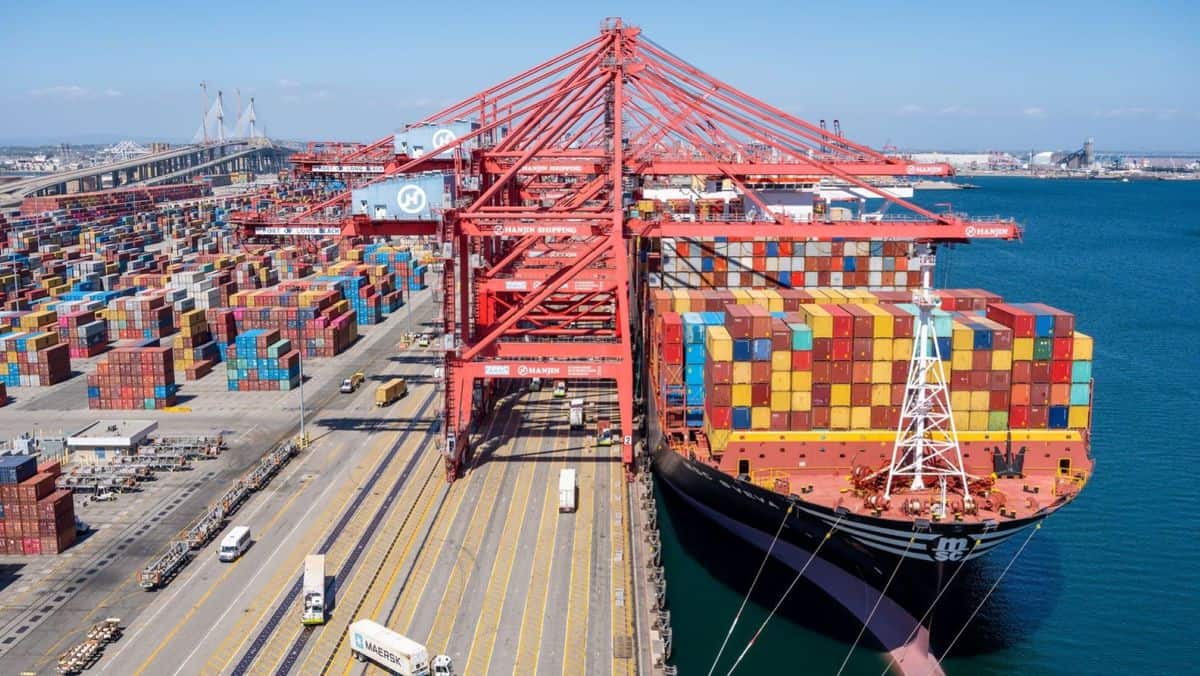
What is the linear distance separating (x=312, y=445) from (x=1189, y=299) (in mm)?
74087

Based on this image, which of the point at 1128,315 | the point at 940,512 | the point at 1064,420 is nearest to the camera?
the point at 940,512

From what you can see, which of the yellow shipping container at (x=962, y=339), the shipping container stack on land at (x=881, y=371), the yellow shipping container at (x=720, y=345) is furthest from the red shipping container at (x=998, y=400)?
the yellow shipping container at (x=720, y=345)

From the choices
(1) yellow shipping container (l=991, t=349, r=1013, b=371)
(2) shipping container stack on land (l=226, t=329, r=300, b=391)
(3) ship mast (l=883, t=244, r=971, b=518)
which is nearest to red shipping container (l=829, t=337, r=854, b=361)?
(3) ship mast (l=883, t=244, r=971, b=518)

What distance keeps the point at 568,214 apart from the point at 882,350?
41.4 ft

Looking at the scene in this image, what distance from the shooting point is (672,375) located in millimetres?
28875

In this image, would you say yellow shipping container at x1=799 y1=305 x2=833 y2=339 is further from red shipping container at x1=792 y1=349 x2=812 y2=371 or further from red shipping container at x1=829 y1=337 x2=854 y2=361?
red shipping container at x1=792 y1=349 x2=812 y2=371

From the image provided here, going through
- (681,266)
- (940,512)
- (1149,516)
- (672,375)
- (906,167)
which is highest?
(906,167)

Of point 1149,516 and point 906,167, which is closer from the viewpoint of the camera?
point 1149,516

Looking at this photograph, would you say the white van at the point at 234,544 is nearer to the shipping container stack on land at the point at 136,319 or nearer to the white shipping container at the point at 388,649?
the white shipping container at the point at 388,649

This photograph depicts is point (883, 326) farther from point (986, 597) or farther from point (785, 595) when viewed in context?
point (986, 597)

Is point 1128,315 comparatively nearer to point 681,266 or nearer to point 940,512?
point 681,266

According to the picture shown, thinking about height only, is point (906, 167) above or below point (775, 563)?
above

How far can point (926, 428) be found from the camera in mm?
22750

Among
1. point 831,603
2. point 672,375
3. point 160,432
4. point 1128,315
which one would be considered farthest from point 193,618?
point 1128,315
